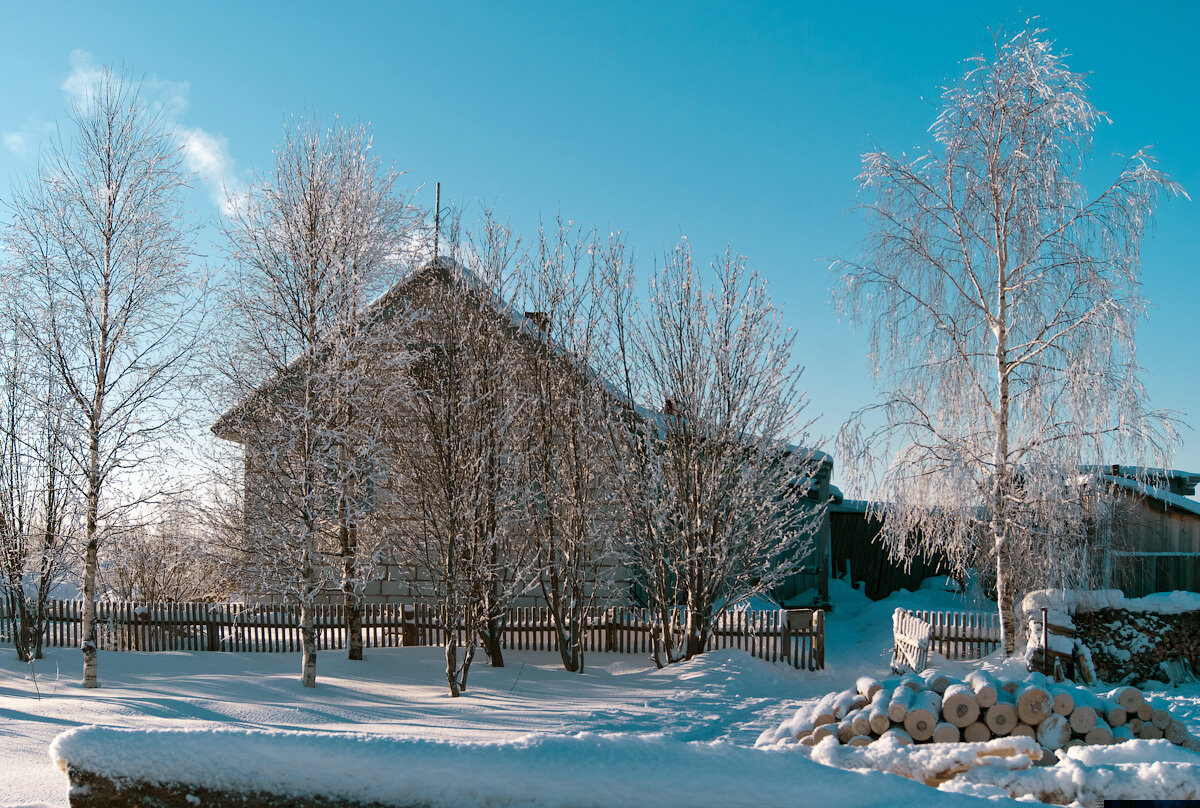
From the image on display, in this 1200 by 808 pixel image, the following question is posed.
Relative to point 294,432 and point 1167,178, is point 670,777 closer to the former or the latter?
point 294,432

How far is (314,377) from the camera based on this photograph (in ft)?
39.6

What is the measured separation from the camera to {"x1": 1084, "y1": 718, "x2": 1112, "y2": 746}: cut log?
8.30 metres

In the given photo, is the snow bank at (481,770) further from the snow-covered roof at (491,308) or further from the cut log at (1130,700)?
the snow-covered roof at (491,308)

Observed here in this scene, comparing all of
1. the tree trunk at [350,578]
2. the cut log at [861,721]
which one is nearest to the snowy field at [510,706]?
the tree trunk at [350,578]

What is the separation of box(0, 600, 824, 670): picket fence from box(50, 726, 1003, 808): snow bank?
1067 cm

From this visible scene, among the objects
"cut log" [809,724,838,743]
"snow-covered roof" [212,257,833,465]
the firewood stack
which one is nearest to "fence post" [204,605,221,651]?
"snow-covered roof" [212,257,833,465]

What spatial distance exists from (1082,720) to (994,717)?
950 millimetres

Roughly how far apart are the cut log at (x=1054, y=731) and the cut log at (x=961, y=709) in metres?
0.65

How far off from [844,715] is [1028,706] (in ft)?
6.03

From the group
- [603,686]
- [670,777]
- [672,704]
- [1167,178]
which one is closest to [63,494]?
[603,686]

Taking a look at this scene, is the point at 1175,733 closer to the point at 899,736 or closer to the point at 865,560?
the point at 899,736

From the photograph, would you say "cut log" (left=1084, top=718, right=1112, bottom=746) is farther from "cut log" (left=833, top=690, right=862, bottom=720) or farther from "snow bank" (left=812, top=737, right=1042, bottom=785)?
"cut log" (left=833, top=690, right=862, bottom=720)

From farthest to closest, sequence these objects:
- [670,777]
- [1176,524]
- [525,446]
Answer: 1. [1176,524]
2. [525,446]
3. [670,777]

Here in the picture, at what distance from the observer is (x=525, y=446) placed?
13305 millimetres
